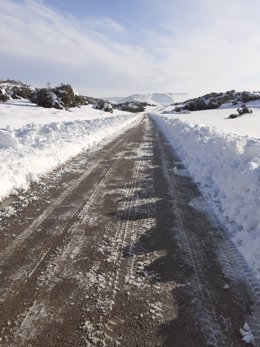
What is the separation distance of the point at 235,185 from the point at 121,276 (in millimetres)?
3724

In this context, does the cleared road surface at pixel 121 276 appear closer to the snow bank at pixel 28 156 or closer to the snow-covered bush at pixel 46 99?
the snow bank at pixel 28 156

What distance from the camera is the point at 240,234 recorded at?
212 inches

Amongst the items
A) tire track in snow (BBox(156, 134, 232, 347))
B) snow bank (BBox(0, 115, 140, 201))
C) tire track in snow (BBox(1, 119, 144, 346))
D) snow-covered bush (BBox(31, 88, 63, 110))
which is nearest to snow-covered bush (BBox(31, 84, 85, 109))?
snow-covered bush (BBox(31, 88, 63, 110))

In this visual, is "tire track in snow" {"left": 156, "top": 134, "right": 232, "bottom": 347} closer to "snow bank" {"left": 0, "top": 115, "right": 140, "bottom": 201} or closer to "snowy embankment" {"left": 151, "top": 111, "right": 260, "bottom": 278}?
"snowy embankment" {"left": 151, "top": 111, "right": 260, "bottom": 278}

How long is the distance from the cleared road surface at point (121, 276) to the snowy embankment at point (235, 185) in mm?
247

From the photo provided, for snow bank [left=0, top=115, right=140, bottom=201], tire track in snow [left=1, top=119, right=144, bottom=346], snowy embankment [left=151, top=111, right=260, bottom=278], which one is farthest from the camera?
snow bank [left=0, top=115, right=140, bottom=201]

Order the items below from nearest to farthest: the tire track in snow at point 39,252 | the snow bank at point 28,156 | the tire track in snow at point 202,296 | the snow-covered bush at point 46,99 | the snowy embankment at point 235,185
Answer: the tire track in snow at point 202,296
the tire track in snow at point 39,252
the snowy embankment at point 235,185
the snow bank at point 28,156
the snow-covered bush at point 46,99

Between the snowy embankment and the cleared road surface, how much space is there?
9.7 inches

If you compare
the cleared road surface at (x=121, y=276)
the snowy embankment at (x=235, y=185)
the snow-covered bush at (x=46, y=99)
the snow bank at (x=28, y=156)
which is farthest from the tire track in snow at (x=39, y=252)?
the snow-covered bush at (x=46, y=99)

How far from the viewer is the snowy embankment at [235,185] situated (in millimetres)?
5258

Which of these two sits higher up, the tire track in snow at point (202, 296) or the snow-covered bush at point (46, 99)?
the tire track in snow at point (202, 296)

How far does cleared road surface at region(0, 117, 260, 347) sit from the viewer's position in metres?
3.27

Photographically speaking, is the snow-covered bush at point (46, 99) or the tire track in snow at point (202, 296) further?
the snow-covered bush at point (46, 99)

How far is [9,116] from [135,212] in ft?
68.1
